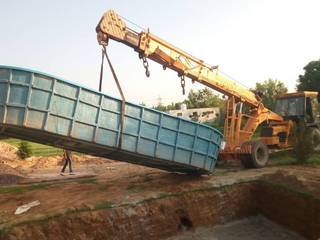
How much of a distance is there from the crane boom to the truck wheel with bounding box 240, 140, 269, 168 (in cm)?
178

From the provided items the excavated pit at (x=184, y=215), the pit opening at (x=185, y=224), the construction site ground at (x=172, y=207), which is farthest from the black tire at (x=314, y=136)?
the pit opening at (x=185, y=224)

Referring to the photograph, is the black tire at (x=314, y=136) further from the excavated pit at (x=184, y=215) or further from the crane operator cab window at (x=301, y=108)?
the excavated pit at (x=184, y=215)

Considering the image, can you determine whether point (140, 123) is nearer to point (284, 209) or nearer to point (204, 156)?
point (204, 156)

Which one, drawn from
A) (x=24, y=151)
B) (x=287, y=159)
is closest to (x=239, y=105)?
(x=287, y=159)

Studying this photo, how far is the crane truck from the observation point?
1129 cm

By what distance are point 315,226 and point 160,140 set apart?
4576mm

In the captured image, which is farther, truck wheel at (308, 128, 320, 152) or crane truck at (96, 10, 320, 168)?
truck wheel at (308, 128, 320, 152)

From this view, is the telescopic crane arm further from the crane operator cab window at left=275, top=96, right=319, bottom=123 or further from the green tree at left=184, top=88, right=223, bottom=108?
the green tree at left=184, top=88, right=223, bottom=108

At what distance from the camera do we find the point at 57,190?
11.0 metres

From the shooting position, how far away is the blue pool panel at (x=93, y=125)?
27.0 feet

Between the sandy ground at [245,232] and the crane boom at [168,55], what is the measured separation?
193 inches

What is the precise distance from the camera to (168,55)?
12297mm

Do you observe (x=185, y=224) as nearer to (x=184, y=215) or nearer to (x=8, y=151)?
(x=184, y=215)

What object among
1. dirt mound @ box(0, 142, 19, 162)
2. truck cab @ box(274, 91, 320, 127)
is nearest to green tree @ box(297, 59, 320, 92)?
truck cab @ box(274, 91, 320, 127)
